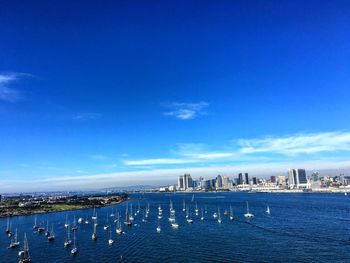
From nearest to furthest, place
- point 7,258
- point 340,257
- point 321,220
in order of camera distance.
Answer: point 340,257
point 7,258
point 321,220

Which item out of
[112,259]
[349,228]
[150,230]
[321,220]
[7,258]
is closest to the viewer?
[112,259]

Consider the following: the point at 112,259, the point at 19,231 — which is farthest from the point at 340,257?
the point at 19,231

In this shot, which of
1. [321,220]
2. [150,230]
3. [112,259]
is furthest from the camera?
[321,220]

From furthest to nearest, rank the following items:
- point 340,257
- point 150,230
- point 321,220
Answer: point 321,220
point 150,230
point 340,257

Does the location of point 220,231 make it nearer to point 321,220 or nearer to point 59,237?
point 321,220

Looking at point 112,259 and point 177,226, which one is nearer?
point 112,259

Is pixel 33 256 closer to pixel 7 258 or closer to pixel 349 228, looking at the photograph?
pixel 7 258

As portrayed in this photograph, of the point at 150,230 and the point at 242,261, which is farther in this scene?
the point at 150,230

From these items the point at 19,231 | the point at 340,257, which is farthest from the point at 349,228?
the point at 19,231
